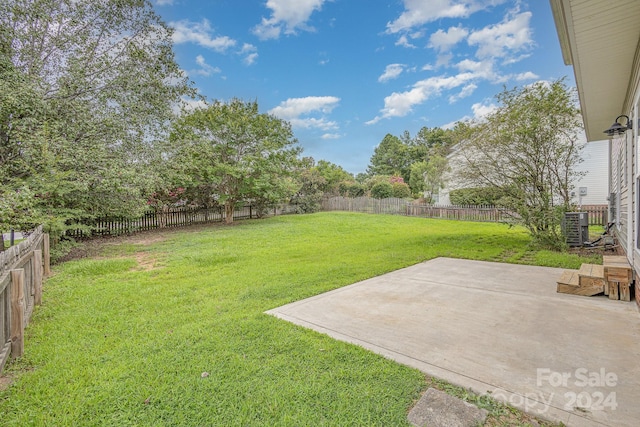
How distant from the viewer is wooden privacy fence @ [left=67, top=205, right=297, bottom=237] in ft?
35.8

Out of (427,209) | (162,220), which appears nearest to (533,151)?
(427,209)

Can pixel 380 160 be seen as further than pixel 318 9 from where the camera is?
Yes

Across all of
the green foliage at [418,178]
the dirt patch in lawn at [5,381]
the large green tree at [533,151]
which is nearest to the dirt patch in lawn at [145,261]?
the dirt patch in lawn at [5,381]

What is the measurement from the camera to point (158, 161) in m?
9.45

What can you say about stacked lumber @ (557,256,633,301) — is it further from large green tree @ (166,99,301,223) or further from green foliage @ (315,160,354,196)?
green foliage @ (315,160,354,196)

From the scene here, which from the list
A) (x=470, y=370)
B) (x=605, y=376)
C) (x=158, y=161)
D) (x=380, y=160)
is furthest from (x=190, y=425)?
(x=380, y=160)

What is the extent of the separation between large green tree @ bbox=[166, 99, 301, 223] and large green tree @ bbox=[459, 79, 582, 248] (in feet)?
29.6

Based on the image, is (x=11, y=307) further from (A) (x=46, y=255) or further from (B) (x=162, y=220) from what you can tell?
(B) (x=162, y=220)

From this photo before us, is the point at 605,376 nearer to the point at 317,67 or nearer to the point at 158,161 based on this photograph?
the point at 158,161

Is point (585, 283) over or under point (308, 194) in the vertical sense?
under

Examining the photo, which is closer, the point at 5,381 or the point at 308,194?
the point at 5,381

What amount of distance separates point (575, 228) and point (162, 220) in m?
14.5

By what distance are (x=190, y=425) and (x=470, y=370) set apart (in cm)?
198

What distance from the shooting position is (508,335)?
283 cm
